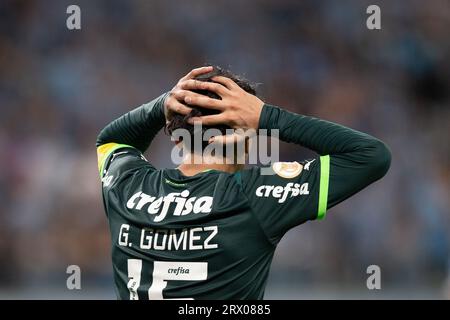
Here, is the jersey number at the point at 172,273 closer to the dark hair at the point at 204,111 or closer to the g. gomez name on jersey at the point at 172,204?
the g. gomez name on jersey at the point at 172,204

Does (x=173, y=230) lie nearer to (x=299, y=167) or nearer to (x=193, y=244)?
(x=193, y=244)

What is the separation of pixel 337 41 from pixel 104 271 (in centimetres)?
438

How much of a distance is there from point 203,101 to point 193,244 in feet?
1.63

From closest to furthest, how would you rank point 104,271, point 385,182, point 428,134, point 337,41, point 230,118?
point 230,118
point 104,271
point 385,182
point 428,134
point 337,41

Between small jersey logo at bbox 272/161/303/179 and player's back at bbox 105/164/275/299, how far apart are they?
0.48ft

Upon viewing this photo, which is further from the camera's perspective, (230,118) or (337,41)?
(337,41)

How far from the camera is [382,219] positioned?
8.07 meters

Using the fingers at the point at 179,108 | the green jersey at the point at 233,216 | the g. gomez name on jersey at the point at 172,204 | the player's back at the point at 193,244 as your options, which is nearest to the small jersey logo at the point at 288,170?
the green jersey at the point at 233,216

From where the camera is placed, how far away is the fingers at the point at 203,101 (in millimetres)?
2482

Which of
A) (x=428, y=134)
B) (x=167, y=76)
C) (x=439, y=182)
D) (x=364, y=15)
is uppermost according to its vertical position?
(x=364, y=15)

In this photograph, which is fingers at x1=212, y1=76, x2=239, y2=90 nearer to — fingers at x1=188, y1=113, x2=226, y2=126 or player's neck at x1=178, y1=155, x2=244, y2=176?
fingers at x1=188, y1=113, x2=226, y2=126

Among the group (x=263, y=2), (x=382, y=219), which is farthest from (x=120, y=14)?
(x=382, y=219)

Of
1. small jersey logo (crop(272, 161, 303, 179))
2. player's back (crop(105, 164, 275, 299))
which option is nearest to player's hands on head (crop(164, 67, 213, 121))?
player's back (crop(105, 164, 275, 299))

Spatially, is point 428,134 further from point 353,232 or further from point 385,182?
point 353,232
